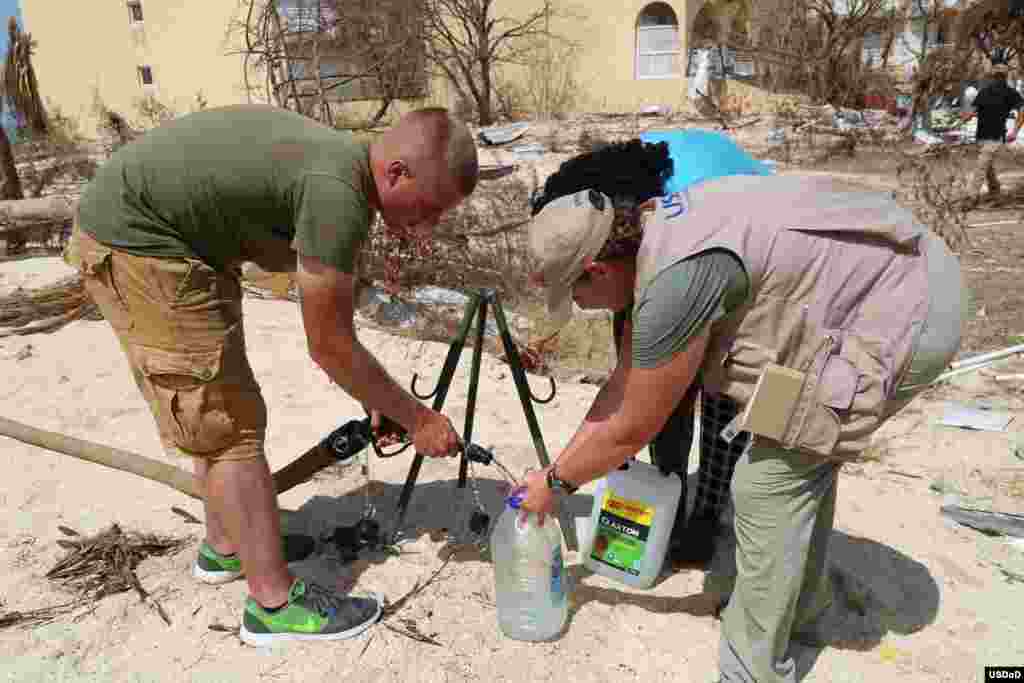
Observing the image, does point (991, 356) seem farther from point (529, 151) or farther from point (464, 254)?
point (529, 151)

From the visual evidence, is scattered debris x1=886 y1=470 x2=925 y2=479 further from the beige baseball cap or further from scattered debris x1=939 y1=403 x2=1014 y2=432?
the beige baseball cap

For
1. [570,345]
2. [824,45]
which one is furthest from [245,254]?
[824,45]

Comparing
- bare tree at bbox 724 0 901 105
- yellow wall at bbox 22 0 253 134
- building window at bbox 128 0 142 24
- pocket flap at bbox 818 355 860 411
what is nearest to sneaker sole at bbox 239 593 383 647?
pocket flap at bbox 818 355 860 411

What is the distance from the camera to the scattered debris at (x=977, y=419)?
381 centimetres

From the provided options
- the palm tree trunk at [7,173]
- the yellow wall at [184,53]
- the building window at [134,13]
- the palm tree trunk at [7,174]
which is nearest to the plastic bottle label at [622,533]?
the palm tree trunk at [7,174]

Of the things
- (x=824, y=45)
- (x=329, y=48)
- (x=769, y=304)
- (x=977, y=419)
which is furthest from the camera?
(x=824, y=45)

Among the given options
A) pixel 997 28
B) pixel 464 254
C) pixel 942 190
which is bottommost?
pixel 942 190

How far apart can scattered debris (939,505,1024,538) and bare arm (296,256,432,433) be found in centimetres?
225

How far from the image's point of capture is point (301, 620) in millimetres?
2293

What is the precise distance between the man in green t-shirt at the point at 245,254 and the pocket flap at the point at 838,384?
102cm

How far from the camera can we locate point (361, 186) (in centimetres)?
193

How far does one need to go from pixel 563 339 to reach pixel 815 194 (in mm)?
3129

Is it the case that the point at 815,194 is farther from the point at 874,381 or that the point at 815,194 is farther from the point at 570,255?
the point at 570,255

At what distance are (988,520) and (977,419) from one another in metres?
1.08
